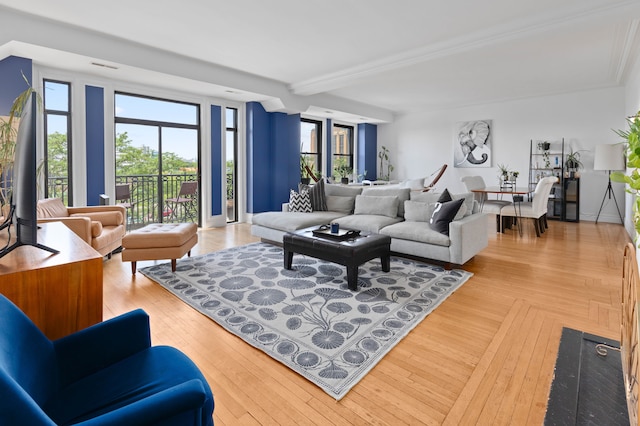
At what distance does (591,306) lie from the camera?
299 centimetres

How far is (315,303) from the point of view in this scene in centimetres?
306

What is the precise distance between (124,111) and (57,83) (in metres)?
0.94

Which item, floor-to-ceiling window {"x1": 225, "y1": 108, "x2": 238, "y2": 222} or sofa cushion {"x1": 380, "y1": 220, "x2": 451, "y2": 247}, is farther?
floor-to-ceiling window {"x1": 225, "y1": 108, "x2": 238, "y2": 222}

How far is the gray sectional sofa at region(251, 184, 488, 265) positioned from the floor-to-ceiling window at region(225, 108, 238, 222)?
2222 mm

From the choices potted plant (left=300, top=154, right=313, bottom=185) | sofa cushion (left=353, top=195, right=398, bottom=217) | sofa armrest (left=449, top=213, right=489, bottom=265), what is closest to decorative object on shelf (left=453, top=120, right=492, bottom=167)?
potted plant (left=300, top=154, right=313, bottom=185)

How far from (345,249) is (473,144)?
6932mm

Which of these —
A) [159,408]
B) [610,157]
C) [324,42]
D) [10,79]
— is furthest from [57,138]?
[610,157]

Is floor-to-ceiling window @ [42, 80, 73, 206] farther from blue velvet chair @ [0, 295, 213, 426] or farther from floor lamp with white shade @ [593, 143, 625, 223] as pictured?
floor lamp with white shade @ [593, 143, 625, 223]

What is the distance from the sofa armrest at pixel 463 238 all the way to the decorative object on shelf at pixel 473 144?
529 centimetres

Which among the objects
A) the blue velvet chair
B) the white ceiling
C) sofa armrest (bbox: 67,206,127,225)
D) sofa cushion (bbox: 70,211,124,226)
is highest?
the white ceiling

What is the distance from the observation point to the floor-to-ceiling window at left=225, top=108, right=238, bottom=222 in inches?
289

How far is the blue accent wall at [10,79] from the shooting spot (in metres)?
4.24

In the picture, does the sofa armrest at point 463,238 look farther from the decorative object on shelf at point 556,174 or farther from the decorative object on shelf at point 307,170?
the decorative object on shelf at point 307,170

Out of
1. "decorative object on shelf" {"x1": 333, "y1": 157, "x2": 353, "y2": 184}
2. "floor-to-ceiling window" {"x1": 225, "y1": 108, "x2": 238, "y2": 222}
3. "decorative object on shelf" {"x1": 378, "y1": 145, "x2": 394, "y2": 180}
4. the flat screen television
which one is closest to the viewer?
the flat screen television
